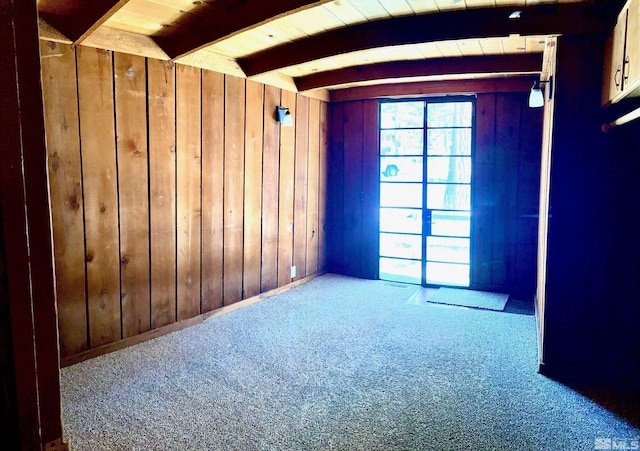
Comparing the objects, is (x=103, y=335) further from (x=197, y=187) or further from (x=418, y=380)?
(x=418, y=380)

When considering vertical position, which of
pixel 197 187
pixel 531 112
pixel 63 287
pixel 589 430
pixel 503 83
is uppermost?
pixel 503 83

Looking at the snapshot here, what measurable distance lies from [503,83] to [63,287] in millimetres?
4616

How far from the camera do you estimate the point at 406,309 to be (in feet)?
14.5

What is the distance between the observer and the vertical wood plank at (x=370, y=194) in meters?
5.58

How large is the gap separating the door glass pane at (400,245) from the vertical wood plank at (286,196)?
1277 mm

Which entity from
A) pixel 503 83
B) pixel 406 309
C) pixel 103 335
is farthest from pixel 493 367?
pixel 503 83

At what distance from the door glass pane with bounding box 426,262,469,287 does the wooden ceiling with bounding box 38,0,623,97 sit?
227 cm

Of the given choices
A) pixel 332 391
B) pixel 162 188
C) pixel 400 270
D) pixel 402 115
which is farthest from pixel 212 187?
pixel 400 270

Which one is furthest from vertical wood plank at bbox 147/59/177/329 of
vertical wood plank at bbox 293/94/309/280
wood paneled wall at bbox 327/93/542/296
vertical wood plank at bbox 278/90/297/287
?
wood paneled wall at bbox 327/93/542/296

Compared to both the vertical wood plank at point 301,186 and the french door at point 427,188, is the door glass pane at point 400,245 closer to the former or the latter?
the french door at point 427,188

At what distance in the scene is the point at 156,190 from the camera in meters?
3.59

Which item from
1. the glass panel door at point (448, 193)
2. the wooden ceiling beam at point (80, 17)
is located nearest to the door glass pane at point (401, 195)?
the glass panel door at point (448, 193)

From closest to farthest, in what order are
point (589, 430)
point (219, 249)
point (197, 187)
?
1. point (589, 430)
2. point (197, 187)
3. point (219, 249)

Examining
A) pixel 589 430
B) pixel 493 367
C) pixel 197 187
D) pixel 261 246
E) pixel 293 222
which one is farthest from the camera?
pixel 293 222
